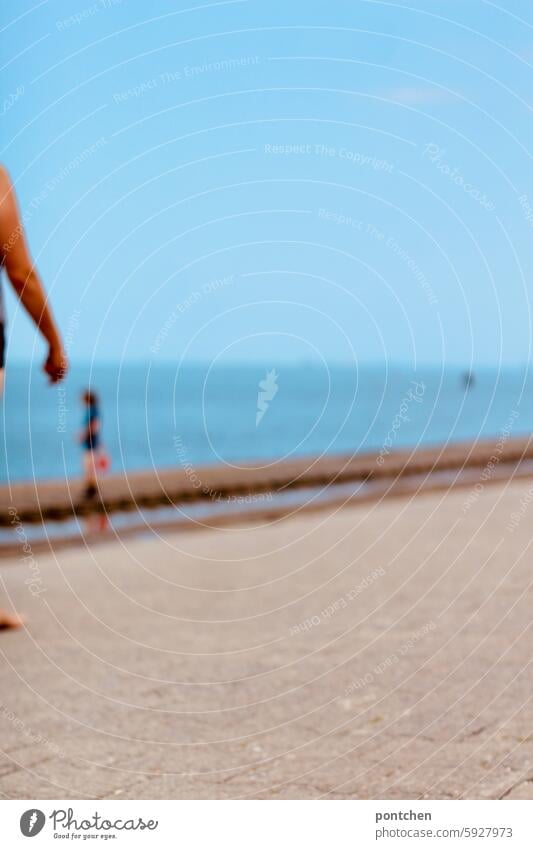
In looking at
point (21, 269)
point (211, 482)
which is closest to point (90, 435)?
point (211, 482)

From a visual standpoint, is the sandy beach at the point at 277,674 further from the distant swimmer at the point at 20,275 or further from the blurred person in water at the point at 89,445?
the blurred person in water at the point at 89,445

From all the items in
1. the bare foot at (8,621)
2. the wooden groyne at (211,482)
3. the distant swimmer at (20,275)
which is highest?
the distant swimmer at (20,275)

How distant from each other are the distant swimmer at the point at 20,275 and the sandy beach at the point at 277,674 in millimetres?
1322

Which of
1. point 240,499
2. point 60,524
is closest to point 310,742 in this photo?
point 60,524

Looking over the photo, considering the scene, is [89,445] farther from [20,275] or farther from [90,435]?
[20,275]

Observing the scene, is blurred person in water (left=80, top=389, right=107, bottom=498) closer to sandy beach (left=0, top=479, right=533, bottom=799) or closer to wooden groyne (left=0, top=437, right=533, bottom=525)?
wooden groyne (left=0, top=437, right=533, bottom=525)

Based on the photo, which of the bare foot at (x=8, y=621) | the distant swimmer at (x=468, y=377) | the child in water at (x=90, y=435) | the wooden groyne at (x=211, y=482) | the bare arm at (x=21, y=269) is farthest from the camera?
the wooden groyne at (x=211, y=482)

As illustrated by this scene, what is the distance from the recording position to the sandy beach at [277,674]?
365 cm

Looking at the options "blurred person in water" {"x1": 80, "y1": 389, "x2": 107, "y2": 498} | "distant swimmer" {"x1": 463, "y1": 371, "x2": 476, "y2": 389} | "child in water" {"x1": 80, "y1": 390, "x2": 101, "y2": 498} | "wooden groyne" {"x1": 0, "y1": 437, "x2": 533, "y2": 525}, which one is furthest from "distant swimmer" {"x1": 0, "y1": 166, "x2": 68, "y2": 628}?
"blurred person in water" {"x1": 80, "y1": 389, "x2": 107, "y2": 498}

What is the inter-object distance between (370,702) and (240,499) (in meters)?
10.3

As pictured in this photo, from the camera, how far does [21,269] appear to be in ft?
11.3

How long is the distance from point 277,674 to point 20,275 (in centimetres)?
215

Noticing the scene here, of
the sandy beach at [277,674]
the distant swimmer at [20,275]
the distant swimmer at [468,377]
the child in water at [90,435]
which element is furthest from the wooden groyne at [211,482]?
the distant swimmer at [20,275]

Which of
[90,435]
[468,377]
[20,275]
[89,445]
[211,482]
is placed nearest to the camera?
[20,275]
